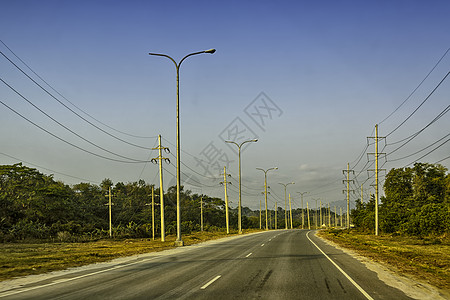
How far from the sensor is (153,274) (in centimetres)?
1258

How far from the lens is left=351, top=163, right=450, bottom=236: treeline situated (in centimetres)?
3650

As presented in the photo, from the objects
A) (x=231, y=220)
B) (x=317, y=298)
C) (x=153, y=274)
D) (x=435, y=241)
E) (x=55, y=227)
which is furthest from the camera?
(x=231, y=220)

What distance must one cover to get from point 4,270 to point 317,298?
36.0 ft

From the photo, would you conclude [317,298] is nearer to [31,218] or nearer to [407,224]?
[407,224]

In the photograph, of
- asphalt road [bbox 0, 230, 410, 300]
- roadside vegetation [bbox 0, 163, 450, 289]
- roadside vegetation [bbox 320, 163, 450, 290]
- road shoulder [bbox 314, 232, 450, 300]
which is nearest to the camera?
asphalt road [bbox 0, 230, 410, 300]

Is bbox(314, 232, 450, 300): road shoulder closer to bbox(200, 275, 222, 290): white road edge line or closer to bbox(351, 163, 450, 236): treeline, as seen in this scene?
bbox(200, 275, 222, 290): white road edge line

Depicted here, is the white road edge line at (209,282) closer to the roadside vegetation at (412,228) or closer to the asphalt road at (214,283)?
the asphalt road at (214,283)

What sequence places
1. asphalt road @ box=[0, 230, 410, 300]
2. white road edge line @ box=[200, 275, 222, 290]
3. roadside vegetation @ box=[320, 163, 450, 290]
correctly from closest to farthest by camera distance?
asphalt road @ box=[0, 230, 410, 300] < white road edge line @ box=[200, 275, 222, 290] < roadside vegetation @ box=[320, 163, 450, 290]

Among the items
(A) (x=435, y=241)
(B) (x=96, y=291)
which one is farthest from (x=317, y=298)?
(A) (x=435, y=241)

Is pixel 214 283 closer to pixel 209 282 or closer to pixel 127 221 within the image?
pixel 209 282

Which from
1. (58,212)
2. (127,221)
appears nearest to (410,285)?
(58,212)

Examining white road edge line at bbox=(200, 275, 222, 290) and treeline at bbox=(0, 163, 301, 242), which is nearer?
white road edge line at bbox=(200, 275, 222, 290)

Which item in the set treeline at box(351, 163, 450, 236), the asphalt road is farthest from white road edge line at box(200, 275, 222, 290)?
treeline at box(351, 163, 450, 236)

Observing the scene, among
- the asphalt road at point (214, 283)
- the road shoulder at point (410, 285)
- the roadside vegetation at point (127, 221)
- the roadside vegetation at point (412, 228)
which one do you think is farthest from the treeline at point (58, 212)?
the road shoulder at point (410, 285)
